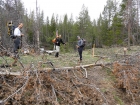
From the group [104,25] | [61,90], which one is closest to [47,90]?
[61,90]

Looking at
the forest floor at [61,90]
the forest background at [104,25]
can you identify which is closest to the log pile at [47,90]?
the forest floor at [61,90]

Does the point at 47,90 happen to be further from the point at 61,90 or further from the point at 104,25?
the point at 104,25

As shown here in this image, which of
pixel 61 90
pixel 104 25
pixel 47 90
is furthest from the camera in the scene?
pixel 104 25

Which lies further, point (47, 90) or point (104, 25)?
point (104, 25)

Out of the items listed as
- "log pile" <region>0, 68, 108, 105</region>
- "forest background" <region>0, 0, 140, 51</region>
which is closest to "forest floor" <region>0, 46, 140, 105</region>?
"log pile" <region>0, 68, 108, 105</region>

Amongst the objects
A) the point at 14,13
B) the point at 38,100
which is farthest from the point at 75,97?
the point at 14,13

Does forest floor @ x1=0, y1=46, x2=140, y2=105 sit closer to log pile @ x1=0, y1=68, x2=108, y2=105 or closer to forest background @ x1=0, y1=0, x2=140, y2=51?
log pile @ x1=0, y1=68, x2=108, y2=105

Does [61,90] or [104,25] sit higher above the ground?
[104,25]

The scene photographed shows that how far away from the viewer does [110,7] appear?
1524 inches

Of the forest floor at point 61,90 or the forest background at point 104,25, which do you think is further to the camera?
the forest background at point 104,25

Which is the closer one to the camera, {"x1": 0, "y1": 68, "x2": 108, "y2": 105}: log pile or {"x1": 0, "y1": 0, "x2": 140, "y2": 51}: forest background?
{"x1": 0, "y1": 68, "x2": 108, "y2": 105}: log pile

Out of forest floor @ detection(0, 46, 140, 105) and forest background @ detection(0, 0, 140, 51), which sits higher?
forest background @ detection(0, 0, 140, 51)

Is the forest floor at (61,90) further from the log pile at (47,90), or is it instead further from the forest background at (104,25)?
the forest background at (104,25)

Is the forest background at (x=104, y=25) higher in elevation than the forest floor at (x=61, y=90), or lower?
higher
